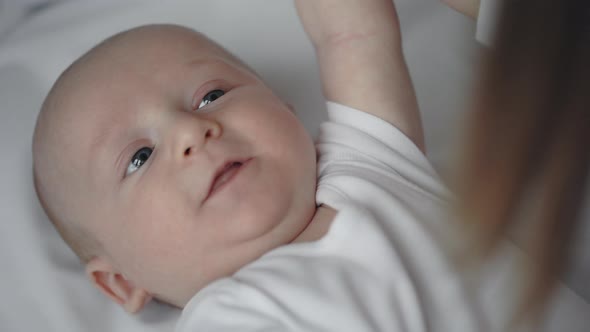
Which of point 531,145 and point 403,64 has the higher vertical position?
point 531,145

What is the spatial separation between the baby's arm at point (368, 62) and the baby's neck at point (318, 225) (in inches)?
6.4

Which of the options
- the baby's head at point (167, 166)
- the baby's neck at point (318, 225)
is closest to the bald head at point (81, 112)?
the baby's head at point (167, 166)

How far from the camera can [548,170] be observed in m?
0.39

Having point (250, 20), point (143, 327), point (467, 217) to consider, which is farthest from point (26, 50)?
point (467, 217)

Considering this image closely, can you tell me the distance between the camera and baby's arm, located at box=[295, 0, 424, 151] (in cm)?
Result: 96

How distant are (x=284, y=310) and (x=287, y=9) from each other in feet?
2.43

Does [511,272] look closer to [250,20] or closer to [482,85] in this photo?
[482,85]

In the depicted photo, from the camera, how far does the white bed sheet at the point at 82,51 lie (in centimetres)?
99

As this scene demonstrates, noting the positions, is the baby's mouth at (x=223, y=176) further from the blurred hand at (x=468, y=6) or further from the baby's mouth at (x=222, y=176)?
the blurred hand at (x=468, y=6)

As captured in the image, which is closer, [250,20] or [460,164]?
[460,164]

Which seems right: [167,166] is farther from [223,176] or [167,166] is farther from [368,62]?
[368,62]

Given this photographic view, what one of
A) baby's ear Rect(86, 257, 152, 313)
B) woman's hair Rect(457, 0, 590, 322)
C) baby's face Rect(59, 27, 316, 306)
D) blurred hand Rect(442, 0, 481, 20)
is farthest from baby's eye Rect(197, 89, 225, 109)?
woman's hair Rect(457, 0, 590, 322)

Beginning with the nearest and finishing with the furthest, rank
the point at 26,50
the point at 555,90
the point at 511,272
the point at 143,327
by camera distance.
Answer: the point at 555,90
the point at 511,272
the point at 143,327
the point at 26,50

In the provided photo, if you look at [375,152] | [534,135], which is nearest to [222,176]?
[375,152]
